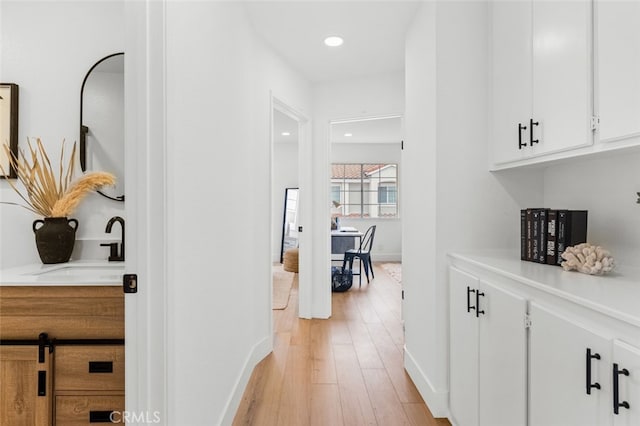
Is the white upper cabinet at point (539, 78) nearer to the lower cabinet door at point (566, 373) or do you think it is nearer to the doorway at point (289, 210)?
the lower cabinet door at point (566, 373)

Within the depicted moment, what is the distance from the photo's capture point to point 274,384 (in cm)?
246

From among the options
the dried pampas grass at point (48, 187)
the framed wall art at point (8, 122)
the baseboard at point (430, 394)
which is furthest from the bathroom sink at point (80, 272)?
the baseboard at point (430, 394)

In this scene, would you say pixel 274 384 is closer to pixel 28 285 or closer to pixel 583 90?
pixel 28 285

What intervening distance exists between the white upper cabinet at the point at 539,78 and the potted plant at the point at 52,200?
2.08 m

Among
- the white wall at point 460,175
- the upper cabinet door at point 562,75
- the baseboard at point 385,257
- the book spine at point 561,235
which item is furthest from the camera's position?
the baseboard at point 385,257

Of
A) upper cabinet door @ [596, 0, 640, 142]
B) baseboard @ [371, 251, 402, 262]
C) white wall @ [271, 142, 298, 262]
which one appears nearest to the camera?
upper cabinet door @ [596, 0, 640, 142]

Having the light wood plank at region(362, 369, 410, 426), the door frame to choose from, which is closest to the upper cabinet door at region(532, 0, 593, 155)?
the light wood plank at region(362, 369, 410, 426)

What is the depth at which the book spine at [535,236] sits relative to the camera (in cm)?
167

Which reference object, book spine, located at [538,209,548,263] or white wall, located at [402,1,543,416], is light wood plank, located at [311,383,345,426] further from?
book spine, located at [538,209,548,263]

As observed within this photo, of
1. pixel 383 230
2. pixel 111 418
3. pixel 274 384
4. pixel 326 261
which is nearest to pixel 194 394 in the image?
pixel 111 418

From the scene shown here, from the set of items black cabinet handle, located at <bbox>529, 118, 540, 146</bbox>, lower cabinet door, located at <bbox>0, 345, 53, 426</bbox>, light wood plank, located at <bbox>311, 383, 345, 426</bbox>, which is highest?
black cabinet handle, located at <bbox>529, 118, 540, 146</bbox>

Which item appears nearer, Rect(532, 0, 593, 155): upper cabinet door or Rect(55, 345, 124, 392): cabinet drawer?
Rect(532, 0, 593, 155): upper cabinet door

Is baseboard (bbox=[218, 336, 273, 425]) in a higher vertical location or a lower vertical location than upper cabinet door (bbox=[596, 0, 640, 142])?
lower

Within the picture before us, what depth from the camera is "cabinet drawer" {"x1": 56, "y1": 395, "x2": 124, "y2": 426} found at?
1478 mm
